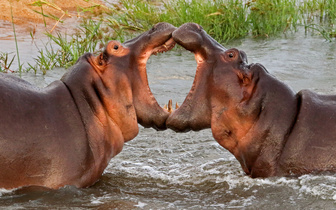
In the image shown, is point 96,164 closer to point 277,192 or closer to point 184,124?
point 184,124

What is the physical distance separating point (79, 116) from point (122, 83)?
424mm

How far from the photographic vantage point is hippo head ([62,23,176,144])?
4871 mm

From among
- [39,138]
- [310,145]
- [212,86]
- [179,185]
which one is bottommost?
[179,185]

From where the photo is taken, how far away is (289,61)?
29.9 ft

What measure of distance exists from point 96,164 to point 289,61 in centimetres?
493

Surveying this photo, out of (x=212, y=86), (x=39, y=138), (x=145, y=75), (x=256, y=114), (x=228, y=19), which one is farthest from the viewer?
(x=228, y=19)

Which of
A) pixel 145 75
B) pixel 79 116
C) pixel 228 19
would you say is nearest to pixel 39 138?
pixel 79 116

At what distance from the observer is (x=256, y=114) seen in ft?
15.6

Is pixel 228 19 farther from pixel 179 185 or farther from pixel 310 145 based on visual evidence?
Result: pixel 310 145

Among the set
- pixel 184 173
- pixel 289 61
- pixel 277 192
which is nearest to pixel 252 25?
pixel 289 61

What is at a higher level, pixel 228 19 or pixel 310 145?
pixel 228 19

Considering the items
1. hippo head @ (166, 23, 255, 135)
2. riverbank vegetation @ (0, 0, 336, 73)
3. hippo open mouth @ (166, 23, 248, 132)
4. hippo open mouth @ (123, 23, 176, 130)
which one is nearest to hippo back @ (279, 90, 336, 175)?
hippo head @ (166, 23, 255, 135)

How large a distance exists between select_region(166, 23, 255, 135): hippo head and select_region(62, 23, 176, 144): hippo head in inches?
6.6

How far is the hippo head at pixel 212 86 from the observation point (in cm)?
480
